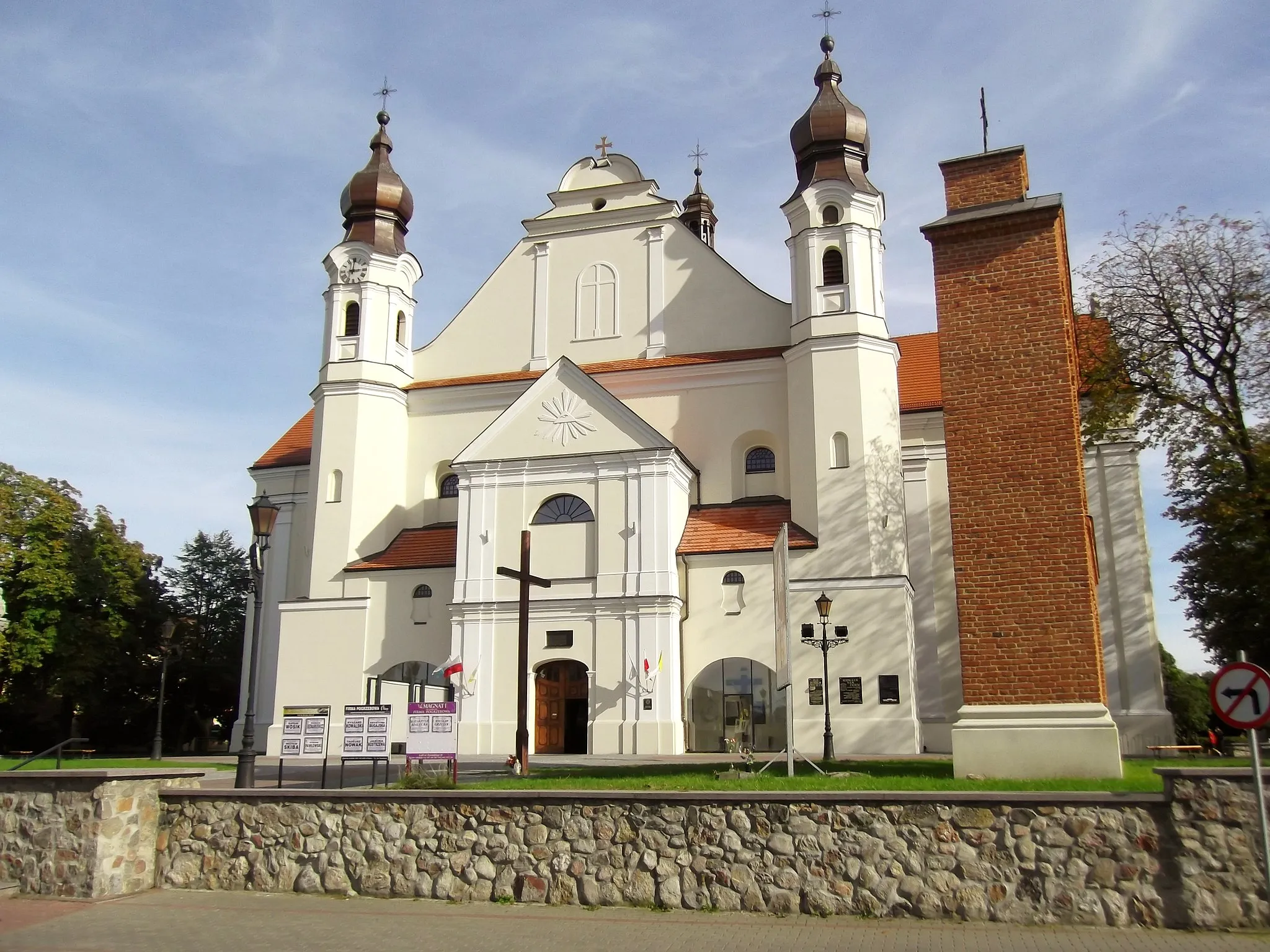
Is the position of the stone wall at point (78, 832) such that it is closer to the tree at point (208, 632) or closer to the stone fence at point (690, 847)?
the stone fence at point (690, 847)

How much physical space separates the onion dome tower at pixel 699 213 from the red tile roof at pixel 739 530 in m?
22.9

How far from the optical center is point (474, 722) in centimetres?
2702

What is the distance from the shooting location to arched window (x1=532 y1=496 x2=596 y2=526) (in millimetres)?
28172

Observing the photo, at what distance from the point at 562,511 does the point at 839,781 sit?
1697cm

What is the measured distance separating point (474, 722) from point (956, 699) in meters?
12.5

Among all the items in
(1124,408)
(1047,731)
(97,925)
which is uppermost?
(1124,408)

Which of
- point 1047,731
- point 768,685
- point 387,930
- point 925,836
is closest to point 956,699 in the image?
point 768,685

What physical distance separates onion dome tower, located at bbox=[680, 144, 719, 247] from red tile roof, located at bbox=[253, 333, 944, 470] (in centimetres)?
1566

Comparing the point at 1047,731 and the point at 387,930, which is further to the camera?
the point at 1047,731

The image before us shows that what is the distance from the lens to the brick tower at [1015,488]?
39.4 ft

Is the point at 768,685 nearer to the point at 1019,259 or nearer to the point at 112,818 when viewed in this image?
the point at 1019,259

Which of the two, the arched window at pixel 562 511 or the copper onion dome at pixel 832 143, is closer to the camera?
the arched window at pixel 562 511

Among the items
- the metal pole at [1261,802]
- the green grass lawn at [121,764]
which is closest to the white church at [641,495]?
the green grass lawn at [121,764]

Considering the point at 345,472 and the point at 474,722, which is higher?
the point at 345,472
